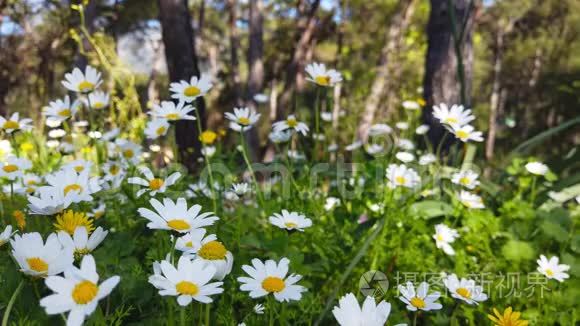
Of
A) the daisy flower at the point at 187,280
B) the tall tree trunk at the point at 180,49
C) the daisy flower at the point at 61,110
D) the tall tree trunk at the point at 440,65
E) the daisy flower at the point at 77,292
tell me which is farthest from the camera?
the tall tree trunk at the point at 180,49

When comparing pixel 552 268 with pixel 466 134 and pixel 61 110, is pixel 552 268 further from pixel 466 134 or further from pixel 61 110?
pixel 61 110

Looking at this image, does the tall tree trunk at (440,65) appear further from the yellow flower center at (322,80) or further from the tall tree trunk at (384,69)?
the tall tree trunk at (384,69)

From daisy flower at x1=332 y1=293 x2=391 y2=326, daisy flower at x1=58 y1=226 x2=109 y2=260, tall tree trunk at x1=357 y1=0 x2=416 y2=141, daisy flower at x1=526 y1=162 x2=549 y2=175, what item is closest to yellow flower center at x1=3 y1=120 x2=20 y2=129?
daisy flower at x1=58 y1=226 x2=109 y2=260

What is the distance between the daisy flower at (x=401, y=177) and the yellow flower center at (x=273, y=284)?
74cm

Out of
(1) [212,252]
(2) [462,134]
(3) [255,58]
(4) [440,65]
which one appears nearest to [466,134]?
(2) [462,134]

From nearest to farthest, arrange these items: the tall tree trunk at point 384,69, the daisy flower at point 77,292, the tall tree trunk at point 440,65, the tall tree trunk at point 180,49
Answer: the daisy flower at point 77,292, the tall tree trunk at point 440,65, the tall tree trunk at point 180,49, the tall tree trunk at point 384,69

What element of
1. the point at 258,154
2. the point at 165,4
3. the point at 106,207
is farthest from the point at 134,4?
the point at 106,207

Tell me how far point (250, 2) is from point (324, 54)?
7929 millimetres

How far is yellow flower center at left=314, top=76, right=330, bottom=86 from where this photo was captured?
1425 millimetres

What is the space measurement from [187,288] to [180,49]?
8.10 feet

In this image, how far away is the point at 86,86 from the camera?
4.55ft

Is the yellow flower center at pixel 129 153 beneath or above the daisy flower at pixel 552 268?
above

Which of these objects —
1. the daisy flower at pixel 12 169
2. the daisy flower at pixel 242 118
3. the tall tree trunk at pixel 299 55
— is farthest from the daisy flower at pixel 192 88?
the tall tree trunk at pixel 299 55

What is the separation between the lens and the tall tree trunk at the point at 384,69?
6.42 metres
